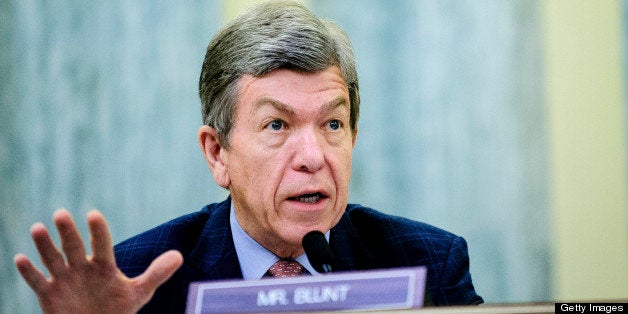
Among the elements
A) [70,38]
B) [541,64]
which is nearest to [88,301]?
[70,38]

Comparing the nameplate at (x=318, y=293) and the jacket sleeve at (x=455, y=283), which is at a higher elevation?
the nameplate at (x=318, y=293)

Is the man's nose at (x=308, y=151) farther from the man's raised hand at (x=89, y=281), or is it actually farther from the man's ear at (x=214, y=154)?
the man's raised hand at (x=89, y=281)

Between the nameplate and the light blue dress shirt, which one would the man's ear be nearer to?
the light blue dress shirt

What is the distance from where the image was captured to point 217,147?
1.75 m

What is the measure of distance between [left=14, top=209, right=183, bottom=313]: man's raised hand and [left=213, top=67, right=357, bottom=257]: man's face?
1.32ft

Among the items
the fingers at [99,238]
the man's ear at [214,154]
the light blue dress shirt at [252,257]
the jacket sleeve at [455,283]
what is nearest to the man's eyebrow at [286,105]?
the man's ear at [214,154]

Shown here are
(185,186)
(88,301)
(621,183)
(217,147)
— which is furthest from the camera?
(185,186)

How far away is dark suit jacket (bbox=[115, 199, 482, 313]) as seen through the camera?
1651 mm

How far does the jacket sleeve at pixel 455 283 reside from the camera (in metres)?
1.64

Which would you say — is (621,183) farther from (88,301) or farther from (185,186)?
(88,301)

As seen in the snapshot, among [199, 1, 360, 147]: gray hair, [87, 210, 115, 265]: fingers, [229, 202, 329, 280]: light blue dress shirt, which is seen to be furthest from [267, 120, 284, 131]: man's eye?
[87, 210, 115, 265]: fingers

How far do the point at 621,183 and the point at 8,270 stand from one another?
157 cm

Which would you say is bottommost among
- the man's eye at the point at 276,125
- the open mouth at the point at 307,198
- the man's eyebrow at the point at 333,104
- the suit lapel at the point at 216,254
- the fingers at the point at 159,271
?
the suit lapel at the point at 216,254

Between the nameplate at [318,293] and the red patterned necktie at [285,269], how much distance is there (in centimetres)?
34
